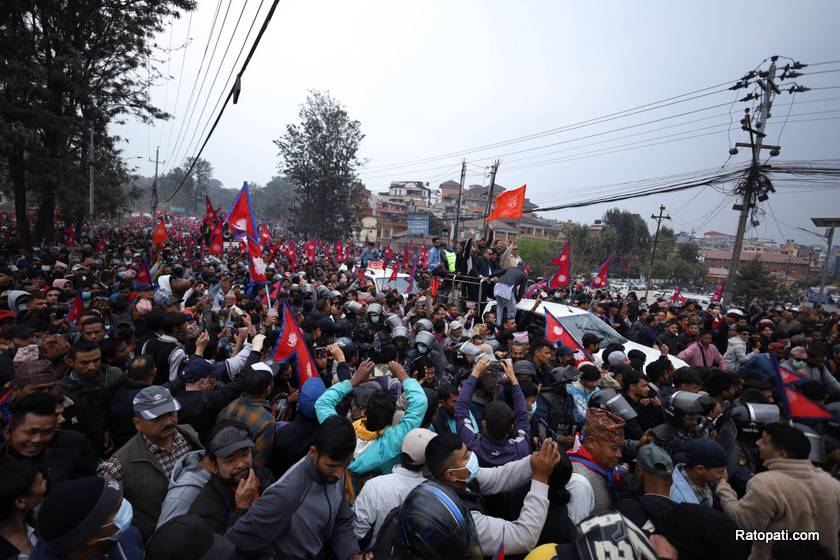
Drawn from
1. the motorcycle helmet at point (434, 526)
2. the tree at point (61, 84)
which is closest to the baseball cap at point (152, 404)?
the motorcycle helmet at point (434, 526)

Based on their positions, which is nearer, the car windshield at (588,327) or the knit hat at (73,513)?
the knit hat at (73,513)

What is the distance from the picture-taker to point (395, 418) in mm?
3225

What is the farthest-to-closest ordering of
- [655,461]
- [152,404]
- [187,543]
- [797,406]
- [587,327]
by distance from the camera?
[587,327]
[797,406]
[152,404]
[655,461]
[187,543]

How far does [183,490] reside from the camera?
2.15 meters

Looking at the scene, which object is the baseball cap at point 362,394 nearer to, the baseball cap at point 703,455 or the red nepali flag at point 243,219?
the baseball cap at point 703,455

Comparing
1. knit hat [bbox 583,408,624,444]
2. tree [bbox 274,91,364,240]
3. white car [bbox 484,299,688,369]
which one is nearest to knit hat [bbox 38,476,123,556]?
knit hat [bbox 583,408,624,444]

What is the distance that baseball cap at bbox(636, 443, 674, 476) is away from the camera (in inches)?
89.7

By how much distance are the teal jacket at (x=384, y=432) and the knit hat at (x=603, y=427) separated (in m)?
1.10

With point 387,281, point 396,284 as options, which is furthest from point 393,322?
point 387,281

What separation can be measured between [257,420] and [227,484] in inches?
34.6

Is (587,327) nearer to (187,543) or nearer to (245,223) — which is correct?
(245,223)

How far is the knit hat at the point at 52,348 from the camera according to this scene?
397 centimetres

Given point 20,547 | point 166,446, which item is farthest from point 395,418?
point 20,547

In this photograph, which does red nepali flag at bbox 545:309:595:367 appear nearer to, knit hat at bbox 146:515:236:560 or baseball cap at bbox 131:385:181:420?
baseball cap at bbox 131:385:181:420
